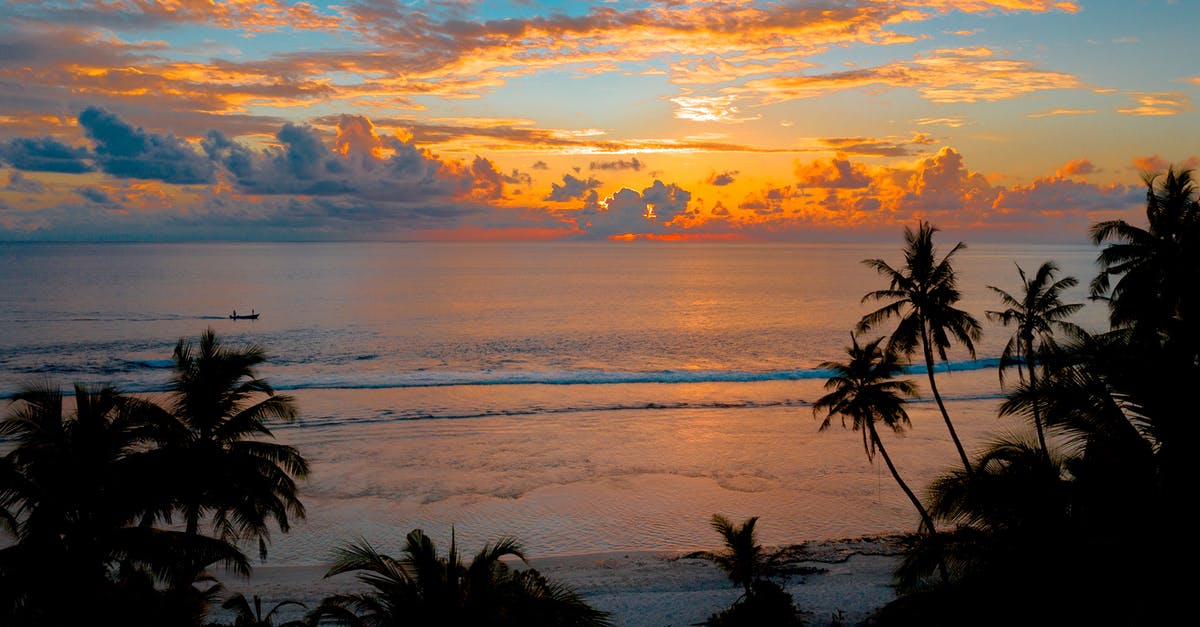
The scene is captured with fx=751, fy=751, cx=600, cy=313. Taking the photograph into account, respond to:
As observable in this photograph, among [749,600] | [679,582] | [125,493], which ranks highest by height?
[125,493]

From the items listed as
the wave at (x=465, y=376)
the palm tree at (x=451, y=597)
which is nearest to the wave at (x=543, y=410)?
the wave at (x=465, y=376)

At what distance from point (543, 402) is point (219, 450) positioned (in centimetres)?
3152

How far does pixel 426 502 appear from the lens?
27953mm

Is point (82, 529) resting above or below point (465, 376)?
above

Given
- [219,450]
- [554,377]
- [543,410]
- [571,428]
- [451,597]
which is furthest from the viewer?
[554,377]

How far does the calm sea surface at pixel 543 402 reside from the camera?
88.7 feet

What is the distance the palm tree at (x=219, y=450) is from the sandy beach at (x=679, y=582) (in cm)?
648

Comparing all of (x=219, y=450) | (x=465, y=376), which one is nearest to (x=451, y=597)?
(x=219, y=450)

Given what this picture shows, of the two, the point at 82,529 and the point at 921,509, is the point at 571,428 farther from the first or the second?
the point at 82,529

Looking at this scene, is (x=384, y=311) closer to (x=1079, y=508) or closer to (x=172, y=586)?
(x=172, y=586)

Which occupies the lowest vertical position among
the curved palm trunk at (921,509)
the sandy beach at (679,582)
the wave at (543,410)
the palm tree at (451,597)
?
the sandy beach at (679,582)

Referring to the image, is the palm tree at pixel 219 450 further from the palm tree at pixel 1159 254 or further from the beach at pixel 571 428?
the palm tree at pixel 1159 254

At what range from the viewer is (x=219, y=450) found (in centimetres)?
1470

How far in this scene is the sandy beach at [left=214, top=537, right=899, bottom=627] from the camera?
1900 cm
